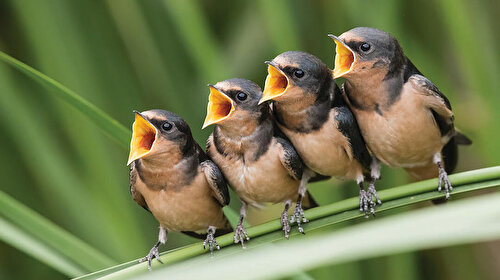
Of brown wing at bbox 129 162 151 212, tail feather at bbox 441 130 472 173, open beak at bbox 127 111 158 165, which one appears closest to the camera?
open beak at bbox 127 111 158 165

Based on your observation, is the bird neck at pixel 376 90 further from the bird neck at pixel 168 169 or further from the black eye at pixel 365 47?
the bird neck at pixel 168 169

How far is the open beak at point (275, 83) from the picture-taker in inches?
56.4

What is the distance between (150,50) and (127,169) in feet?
1.31

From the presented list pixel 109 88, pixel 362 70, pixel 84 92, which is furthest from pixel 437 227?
pixel 109 88

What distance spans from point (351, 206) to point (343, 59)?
1.17 feet

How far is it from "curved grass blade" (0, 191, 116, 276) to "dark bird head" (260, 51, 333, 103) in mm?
501

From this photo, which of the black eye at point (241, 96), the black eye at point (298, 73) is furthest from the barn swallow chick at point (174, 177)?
the black eye at point (298, 73)

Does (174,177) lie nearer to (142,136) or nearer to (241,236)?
(142,136)

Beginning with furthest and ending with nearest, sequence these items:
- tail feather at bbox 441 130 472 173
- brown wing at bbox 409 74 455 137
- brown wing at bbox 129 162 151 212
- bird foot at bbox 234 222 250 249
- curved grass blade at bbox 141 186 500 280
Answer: tail feather at bbox 441 130 472 173
brown wing at bbox 129 162 151 212
brown wing at bbox 409 74 455 137
bird foot at bbox 234 222 250 249
curved grass blade at bbox 141 186 500 280

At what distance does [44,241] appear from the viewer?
4.63ft

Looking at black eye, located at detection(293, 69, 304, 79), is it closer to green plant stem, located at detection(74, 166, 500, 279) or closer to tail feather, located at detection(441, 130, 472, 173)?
green plant stem, located at detection(74, 166, 500, 279)

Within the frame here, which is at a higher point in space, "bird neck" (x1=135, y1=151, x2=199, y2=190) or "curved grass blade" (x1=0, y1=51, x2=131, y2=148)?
"bird neck" (x1=135, y1=151, x2=199, y2=190)

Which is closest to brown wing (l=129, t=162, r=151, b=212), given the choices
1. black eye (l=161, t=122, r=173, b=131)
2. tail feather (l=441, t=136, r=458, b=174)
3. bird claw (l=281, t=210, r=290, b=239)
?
black eye (l=161, t=122, r=173, b=131)

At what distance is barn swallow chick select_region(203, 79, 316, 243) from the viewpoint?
4.95 feet
